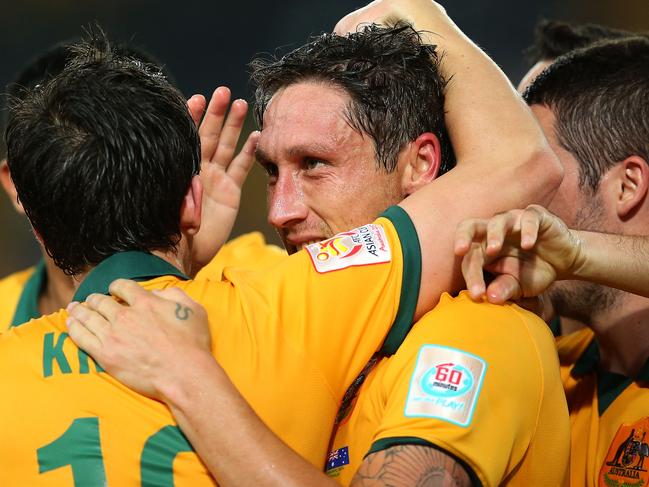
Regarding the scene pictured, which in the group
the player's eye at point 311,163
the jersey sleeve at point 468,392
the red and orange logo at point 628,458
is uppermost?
the player's eye at point 311,163

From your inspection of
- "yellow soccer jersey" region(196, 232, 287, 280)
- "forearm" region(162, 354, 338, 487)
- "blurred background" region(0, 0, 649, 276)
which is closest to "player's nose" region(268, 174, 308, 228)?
"forearm" region(162, 354, 338, 487)

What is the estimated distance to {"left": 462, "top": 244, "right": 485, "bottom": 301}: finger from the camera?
1904 millimetres

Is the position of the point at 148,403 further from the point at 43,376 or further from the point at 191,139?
the point at 191,139

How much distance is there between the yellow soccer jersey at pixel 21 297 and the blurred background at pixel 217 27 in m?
2.83

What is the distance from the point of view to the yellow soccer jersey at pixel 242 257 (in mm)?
3842

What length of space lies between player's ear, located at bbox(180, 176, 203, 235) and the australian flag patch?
1.86 feet

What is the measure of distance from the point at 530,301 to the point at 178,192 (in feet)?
2.68

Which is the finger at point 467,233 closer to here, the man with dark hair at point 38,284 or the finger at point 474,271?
the finger at point 474,271

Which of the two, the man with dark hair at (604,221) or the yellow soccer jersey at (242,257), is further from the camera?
the yellow soccer jersey at (242,257)

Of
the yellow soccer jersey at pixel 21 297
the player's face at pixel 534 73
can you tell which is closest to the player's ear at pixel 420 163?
the player's face at pixel 534 73

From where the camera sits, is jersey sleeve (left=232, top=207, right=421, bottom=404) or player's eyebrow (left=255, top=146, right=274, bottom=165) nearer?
jersey sleeve (left=232, top=207, right=421, bottom=404)

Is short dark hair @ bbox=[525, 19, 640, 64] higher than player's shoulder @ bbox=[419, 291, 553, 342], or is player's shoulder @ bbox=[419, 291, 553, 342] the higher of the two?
short dark hair @ bbox=[525, 19, 640, 64]

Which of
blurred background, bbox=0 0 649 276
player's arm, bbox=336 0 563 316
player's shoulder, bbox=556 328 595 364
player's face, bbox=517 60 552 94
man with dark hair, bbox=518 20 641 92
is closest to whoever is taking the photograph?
player's arm, bbox=336 0 563 316

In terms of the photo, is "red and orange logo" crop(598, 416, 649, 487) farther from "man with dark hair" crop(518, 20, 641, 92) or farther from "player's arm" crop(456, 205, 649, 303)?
"man with dark hair" crop(518, 20, 641, 92)
